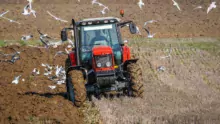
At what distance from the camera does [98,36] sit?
11.0 metres

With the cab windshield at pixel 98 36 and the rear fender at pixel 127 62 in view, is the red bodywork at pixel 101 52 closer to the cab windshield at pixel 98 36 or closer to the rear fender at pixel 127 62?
the rear fender at pixel 127 62

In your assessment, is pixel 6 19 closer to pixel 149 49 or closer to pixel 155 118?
pixel 149 49

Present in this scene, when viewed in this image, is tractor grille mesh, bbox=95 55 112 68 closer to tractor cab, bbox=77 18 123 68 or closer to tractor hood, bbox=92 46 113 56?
tractor hood, bbox=92 46 113 56

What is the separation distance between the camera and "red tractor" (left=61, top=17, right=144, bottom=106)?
10.1 m

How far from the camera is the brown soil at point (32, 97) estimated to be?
8.27 metres

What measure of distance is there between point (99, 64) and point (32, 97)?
1.84 metres

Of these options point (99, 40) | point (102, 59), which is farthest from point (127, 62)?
point (99, 40)

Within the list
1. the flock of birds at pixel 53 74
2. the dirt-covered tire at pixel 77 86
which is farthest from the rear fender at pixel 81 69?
the flock of birds at pixel 53 74

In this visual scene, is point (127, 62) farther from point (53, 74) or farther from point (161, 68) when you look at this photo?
point (161, 68)

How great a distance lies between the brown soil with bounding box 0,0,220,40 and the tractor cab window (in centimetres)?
1326

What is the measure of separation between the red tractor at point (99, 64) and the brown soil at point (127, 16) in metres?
13.3

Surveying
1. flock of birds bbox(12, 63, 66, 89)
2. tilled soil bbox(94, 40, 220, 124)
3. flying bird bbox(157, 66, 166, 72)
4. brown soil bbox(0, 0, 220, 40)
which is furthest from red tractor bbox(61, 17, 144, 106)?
brown soil bbox(0, 0, 220, 40)

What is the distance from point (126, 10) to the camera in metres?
31.5

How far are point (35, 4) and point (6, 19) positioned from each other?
4.69 m
